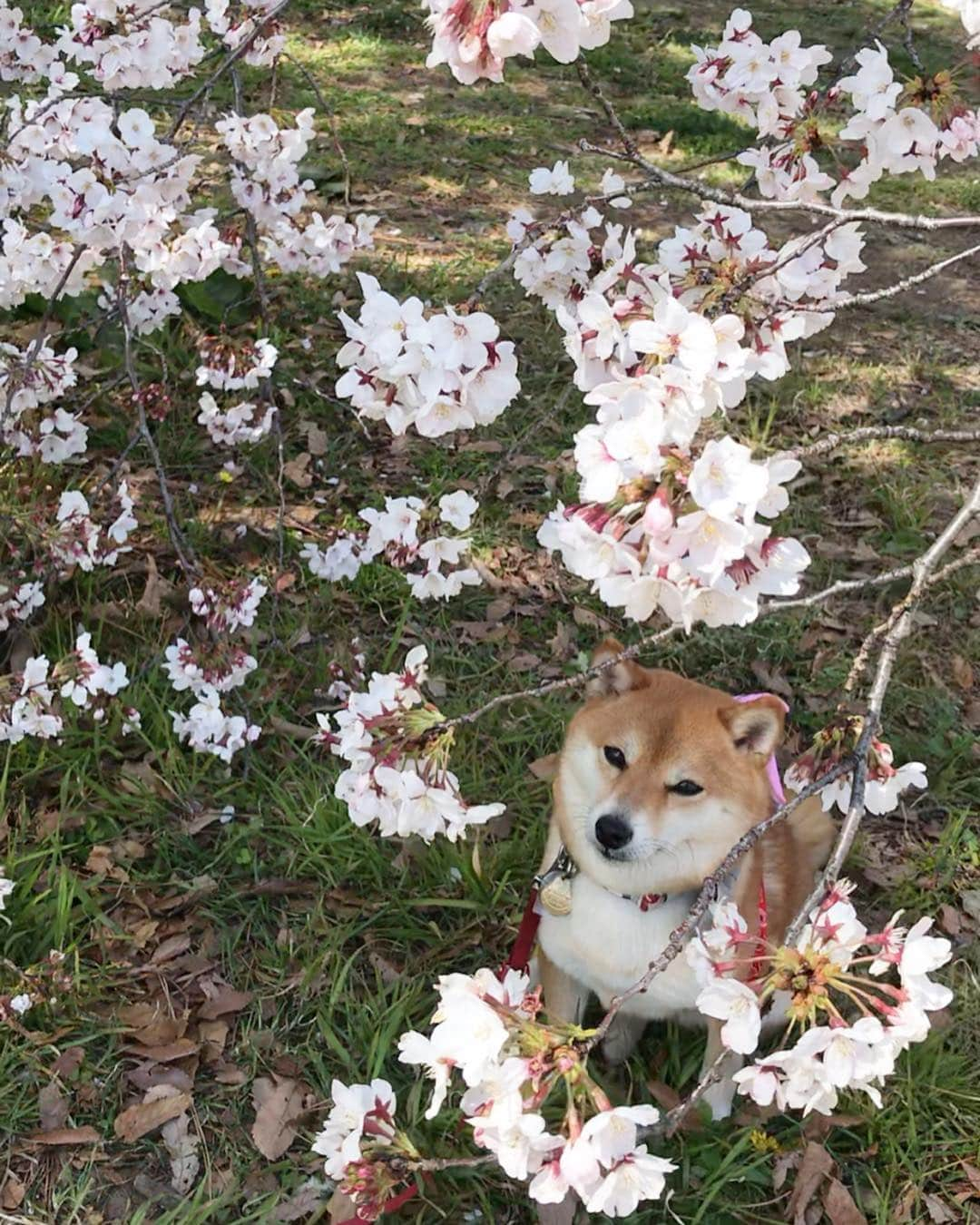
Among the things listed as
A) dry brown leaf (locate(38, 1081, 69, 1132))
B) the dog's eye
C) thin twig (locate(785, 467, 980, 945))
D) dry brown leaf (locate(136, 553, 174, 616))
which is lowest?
dry brown leaf (locate(38, 1081, 69, 1132))

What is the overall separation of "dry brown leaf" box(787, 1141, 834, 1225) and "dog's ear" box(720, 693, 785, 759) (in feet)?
2.61

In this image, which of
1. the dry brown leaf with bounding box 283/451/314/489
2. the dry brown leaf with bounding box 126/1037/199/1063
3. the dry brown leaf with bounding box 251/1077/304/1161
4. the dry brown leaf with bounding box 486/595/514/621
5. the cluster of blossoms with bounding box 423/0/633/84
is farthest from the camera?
the dry brown leaf with bounding box 283/451/314/489

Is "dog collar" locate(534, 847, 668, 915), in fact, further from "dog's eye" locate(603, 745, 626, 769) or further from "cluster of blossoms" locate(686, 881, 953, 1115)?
"cluster of blossoms" locate(686, 881, 953, 1115)

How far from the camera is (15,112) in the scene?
287 centimetres

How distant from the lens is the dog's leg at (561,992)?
90.8 inches

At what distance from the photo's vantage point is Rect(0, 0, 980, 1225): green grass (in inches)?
88.2

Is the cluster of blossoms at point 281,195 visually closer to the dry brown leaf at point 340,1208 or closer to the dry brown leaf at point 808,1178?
the dry brown leaf at point 340,1208

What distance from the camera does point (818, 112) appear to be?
220 cm

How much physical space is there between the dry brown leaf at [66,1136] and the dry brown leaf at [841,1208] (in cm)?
142

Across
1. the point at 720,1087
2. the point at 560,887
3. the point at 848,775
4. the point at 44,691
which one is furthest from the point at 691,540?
the point at 44,691

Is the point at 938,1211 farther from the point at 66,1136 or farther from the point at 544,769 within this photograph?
the point at 66,1136

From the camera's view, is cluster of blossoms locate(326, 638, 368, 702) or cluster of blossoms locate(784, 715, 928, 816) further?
cluster of blossoms locate(326, 638, 368, 702)

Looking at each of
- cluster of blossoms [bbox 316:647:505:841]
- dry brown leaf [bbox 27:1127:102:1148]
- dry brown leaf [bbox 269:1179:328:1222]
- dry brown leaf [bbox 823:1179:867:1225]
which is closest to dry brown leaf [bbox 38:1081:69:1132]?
dry brown leaf [bbox 27:1127:102:1148]

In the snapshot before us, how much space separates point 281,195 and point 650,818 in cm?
210
